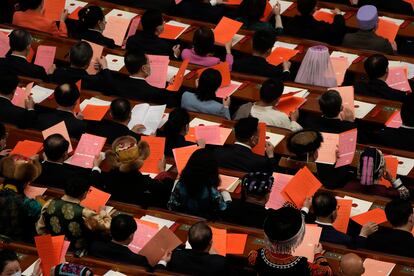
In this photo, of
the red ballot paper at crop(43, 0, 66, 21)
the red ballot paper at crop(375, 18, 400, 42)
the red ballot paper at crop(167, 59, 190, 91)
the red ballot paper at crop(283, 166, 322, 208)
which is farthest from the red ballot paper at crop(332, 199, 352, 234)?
the red ballot paper at crop(43, 0, 66, 21)

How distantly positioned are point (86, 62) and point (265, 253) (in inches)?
141

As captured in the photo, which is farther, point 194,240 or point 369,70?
point 369,70

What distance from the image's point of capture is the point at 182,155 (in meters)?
8.88

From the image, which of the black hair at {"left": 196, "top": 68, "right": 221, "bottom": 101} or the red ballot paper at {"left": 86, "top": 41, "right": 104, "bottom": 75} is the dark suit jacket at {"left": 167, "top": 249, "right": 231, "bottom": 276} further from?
the red ballot paper at {"left": 86, "top": 41, "right": 104, "bottom": 75}

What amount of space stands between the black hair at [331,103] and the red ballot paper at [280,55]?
1.17 m

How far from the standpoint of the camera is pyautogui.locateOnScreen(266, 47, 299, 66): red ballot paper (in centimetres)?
1041

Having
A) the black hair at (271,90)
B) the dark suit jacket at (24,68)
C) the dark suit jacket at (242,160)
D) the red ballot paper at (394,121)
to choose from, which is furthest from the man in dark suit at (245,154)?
the dark suit jacket at (24,68)

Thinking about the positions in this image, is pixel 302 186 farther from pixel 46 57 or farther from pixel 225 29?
pixel 46 57

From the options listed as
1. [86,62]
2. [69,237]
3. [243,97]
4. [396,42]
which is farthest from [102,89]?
Result: [396,42]

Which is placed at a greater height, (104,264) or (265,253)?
(265,253)

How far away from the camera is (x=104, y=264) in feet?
24.9

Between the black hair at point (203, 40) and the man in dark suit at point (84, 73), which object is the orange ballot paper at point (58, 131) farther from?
the black hair at point (203, 40)

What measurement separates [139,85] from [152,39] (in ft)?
2.99

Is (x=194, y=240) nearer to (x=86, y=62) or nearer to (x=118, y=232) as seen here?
(x=118, y=232)
